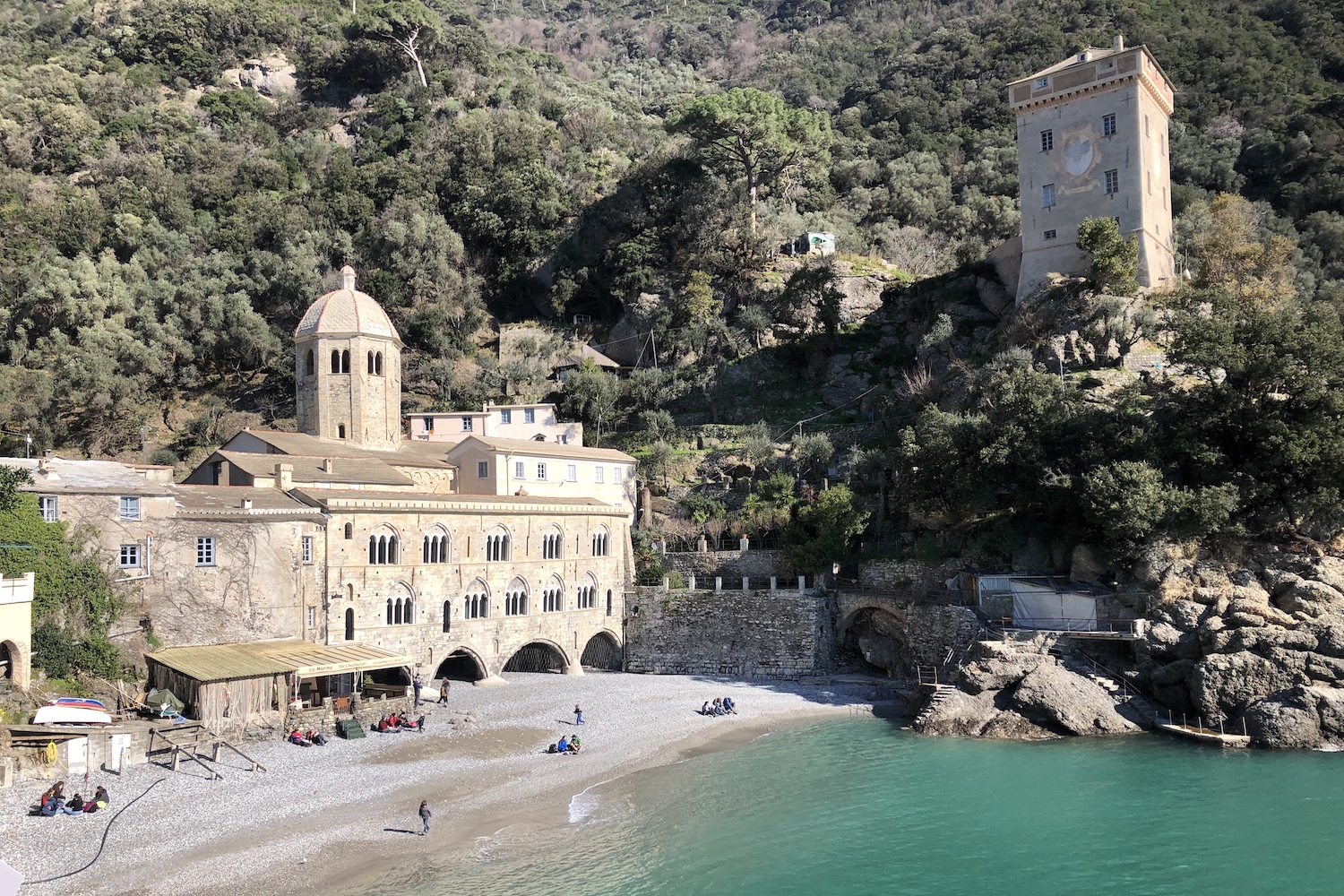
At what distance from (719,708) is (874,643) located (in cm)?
838

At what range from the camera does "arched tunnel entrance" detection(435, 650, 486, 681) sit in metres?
37.6

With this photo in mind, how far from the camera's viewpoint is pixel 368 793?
25359 mm

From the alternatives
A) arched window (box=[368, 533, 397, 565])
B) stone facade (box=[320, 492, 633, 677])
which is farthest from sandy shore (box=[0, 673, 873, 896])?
arched window (box=[368, 533, 397, 565])

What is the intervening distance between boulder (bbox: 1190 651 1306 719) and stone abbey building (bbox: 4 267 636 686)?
2145 cm

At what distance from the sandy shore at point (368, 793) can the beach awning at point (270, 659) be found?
2119mm

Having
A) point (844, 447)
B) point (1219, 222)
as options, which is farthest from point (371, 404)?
point (1219, 222)

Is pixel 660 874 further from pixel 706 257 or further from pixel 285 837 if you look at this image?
pixel 706 257

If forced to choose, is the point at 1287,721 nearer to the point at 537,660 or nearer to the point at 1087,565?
the point at 1087,565

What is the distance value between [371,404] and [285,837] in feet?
82.6

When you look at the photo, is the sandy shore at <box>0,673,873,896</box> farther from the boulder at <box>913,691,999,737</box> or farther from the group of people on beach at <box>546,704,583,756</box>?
the boulder at <box>913,691,999,737</box>

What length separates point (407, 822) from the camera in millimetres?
23625

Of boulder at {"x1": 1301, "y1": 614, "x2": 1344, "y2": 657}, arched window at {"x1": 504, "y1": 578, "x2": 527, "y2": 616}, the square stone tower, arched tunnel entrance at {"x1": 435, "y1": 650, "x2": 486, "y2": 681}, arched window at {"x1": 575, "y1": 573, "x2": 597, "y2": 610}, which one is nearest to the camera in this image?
boulder at {"x1": 1301, "y1": 614, "x2": 1344, "y2": 657}

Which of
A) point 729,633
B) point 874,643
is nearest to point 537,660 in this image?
point 729,633

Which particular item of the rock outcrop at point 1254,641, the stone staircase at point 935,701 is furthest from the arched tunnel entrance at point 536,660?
the rock outcrop at point 1254,641
